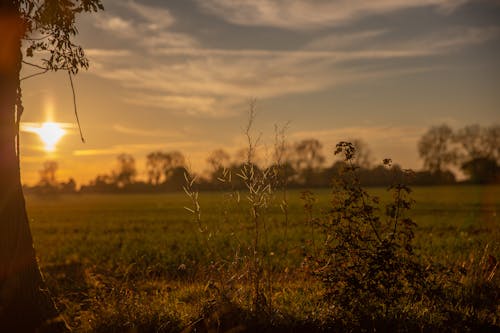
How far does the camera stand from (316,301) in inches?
318

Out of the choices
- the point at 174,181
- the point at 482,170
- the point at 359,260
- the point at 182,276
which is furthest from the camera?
the point at 174,181

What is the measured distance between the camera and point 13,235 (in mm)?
6930

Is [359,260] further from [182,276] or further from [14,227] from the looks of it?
[182,276]

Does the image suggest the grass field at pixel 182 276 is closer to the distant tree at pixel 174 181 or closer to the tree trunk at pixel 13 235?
the tree trunk at pixel 13 235

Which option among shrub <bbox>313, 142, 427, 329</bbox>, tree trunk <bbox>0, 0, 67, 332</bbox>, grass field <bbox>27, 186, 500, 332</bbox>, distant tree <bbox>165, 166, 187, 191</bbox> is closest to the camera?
tree trunk <bbox>0, 0, 67, 332</bbox>

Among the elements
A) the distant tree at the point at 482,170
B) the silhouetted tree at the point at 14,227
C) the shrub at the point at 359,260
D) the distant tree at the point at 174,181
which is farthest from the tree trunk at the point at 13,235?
the distant tree at the point at 174,181

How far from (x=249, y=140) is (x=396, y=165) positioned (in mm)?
2193

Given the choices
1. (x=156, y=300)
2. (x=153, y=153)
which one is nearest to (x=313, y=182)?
(x=153, y=153)

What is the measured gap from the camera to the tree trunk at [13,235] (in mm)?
6809

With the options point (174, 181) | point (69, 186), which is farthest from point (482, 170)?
point (69, 186)

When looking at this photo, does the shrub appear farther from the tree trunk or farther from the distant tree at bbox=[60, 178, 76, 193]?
the distant tree at bbox=[60, 178, 76, 193]

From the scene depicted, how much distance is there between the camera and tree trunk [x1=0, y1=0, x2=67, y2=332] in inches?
268

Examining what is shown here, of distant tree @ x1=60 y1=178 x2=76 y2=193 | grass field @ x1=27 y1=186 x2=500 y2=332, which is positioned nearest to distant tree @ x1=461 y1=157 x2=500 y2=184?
grass field @ x1=27 y1=186 x2=500 y2=332

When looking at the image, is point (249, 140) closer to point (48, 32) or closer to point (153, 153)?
point (48, 32)
